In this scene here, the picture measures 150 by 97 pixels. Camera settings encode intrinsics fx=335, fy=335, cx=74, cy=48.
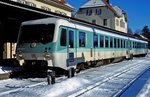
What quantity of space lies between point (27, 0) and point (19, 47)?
747 inches

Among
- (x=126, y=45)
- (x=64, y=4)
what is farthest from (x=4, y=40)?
(x=64, y=4)

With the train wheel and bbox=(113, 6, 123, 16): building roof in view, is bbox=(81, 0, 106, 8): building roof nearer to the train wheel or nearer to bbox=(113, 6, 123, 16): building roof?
bbox=(113, 6, 123, 16): building roof

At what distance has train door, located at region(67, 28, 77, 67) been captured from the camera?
1616cm

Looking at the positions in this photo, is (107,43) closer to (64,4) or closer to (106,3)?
(64,4)

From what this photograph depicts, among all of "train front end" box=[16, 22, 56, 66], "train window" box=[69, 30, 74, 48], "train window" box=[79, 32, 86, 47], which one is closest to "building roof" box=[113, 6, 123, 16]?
"train window" box=[79, 32, 86, 47]

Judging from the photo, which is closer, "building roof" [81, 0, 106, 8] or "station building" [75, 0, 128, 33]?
"station building" [75, 0, 128, 33]

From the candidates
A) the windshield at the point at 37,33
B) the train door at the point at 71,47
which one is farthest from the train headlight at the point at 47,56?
the train door at the point at 71,47

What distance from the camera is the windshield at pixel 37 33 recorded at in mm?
15248

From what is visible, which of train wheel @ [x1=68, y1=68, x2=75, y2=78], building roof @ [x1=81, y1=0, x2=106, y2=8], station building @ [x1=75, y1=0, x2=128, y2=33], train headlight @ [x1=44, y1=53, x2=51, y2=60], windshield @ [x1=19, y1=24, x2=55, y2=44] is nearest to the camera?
train headlight @ [x1=44, y1=53, x2=51, y2=60]

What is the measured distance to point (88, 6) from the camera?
8231 centimetres

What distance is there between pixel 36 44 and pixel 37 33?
600 millimetres

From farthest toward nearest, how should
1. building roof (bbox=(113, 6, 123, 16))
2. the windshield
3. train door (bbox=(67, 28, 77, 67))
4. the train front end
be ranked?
building roof (bbox=(113, 6, 123, 16)) < train door (bbox=(67, 28, 77, 67)) < the windshield < the train front end

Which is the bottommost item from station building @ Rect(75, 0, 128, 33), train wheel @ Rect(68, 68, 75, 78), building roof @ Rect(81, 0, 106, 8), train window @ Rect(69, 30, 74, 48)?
train wheel @ Rect(68, 68, 75, 78)

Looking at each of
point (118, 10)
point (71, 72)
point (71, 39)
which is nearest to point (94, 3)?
point (118, 10)
